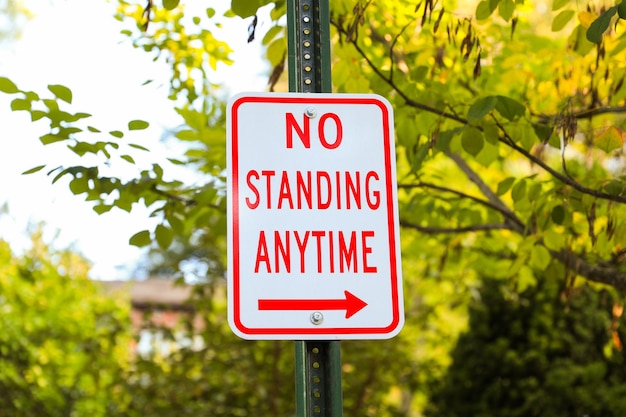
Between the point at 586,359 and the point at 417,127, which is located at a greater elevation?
the point at 417,127

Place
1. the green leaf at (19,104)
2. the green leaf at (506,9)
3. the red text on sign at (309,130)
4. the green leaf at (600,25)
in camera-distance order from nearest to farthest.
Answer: the red text on sign at (309,130) → the green leaf at (600,25) → the green leaf at (506,9) → the green leaf at (19,104)

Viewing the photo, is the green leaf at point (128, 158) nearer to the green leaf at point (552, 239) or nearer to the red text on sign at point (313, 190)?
the green leaf at point (552, 239)

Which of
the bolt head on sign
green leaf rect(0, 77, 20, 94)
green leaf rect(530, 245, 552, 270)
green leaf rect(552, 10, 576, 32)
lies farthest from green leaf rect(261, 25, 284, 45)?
the bolt head on sign

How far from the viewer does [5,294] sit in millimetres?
9430

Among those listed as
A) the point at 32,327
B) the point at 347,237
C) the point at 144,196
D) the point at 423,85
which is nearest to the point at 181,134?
the point at 144,196

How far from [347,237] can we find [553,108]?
3.76 metres

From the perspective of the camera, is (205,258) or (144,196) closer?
(144,196)

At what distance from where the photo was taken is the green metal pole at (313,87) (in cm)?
204

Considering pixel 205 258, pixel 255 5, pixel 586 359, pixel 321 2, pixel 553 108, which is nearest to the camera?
pixel 321 2

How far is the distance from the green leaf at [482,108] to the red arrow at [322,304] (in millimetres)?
1519

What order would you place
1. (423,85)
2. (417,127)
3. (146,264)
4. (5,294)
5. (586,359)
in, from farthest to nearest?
(146,264)
(5,294)
(586,359)
(423,85)
(417,127)

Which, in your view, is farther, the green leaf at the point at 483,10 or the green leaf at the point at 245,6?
the green leaf at the point at 483,10

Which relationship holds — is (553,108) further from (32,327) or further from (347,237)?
(32,327)

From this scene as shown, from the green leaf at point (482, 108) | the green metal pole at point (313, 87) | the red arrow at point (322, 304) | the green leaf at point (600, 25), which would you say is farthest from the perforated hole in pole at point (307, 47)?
the green leaf at point (482, 108)
